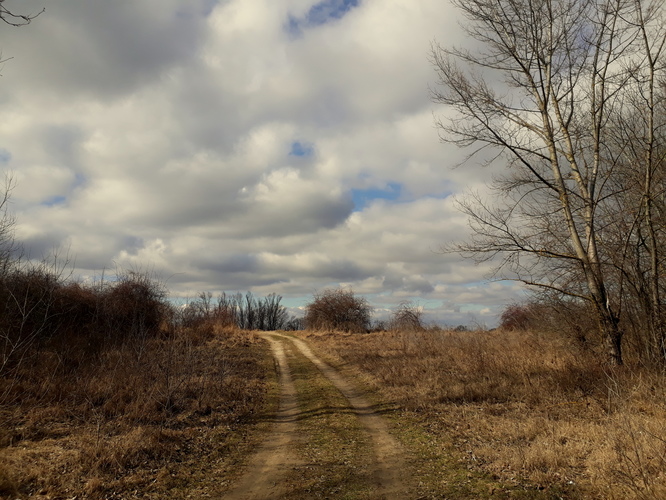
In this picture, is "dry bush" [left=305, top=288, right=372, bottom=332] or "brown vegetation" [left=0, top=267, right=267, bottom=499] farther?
"dry bush" [left=305, top=288, right=372, bottom=332]

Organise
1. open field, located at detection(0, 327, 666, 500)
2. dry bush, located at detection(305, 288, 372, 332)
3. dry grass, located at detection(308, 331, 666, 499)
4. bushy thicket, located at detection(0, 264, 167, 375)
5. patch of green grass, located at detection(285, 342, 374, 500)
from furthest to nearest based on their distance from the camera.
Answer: dry bush, located at detection(305, 288, 372, 332) → bushy thicket, located at detection(0, 264, 167, 375) → patch of green grass, located at detection(285, 342, 374, 500) → open field, located at detection(0, 327, 666, 500) → dry grass, located at detection(308, 331, 666, 499)

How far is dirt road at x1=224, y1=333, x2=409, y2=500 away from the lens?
5893mm

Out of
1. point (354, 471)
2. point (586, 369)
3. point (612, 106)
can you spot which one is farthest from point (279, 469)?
point (612, 106)

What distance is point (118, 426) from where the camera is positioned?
330 inches

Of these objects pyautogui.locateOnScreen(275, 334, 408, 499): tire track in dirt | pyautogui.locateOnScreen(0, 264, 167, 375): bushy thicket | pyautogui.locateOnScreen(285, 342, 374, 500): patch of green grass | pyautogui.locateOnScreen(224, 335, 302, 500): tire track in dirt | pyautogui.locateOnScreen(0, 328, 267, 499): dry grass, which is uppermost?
pyautogui.locateOnScreen(0, 264, 167, 375): bushy thicket

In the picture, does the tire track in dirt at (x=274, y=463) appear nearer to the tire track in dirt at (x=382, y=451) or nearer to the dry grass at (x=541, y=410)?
the tire track in dirt at (x=382, y=451)

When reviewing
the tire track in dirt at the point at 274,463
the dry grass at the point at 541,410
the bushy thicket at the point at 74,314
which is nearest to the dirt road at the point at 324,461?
the tire track in dirt at the point at 274,463

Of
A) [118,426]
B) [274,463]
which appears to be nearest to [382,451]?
[274,463]

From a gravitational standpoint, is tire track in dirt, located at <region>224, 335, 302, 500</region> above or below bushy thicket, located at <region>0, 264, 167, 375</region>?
below

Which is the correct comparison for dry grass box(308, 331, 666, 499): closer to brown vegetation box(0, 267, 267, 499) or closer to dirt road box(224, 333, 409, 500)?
dirt road box(224, 333, 409, 500)

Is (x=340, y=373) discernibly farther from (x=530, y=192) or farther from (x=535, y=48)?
(x=535, y=48)

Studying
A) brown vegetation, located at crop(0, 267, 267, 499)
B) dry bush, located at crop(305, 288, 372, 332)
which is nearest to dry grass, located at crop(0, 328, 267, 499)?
brown vegetation, located at crop(0, 267, 267, 499)

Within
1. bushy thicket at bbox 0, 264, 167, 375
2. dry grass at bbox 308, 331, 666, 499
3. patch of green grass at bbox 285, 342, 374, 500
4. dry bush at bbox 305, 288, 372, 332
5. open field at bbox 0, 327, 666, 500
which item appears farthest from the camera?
dry bush at bbox 305, 288, 372, 332

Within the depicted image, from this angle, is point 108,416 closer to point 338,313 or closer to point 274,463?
point 274,463
